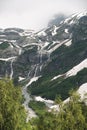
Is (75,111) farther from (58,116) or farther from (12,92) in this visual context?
(12,92)

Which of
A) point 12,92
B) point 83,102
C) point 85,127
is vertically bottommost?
point 85,127

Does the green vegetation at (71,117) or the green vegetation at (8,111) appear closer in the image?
the green vegetation at (71,117)

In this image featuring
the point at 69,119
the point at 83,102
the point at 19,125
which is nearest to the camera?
the point at 69,119

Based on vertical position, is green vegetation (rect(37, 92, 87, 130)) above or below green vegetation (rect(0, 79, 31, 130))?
below

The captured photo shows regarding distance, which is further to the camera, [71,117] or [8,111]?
[8,111]

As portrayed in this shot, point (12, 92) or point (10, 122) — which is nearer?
point (10, 122)

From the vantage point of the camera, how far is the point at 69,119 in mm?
63875

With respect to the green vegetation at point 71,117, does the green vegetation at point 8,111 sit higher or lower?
higher

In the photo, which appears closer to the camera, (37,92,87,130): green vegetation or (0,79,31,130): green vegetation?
(37,92,87,130): green vegetation

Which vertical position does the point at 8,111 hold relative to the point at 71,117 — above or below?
above

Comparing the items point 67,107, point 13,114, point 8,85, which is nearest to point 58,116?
point 67,107

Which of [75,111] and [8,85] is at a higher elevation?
[8,85]

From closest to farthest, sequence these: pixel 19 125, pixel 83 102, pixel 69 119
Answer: pixel 69 119 → pixel 83 102 → pixel 19 125

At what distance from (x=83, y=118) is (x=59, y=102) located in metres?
4.44
